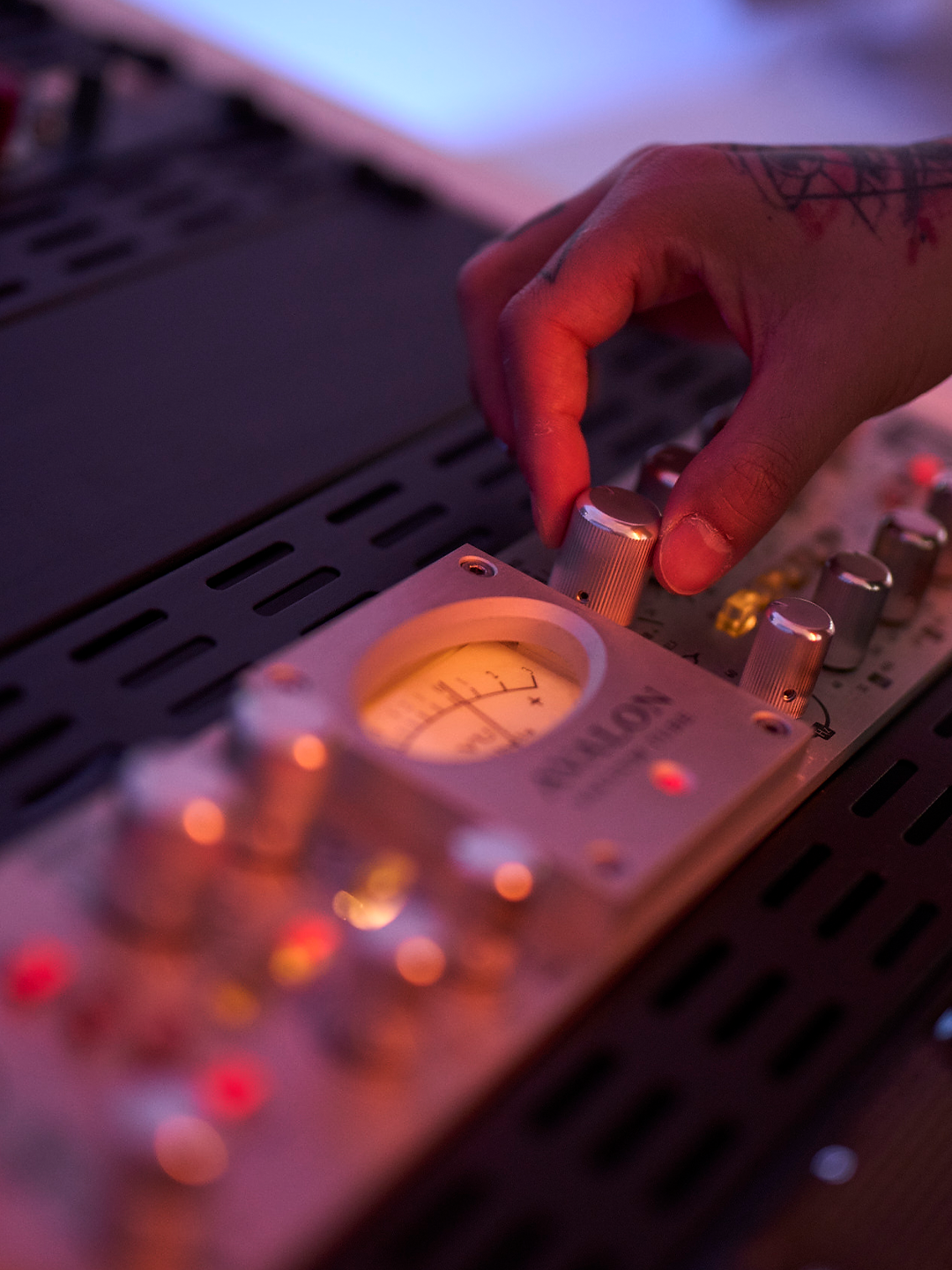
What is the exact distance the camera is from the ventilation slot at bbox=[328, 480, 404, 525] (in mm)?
844

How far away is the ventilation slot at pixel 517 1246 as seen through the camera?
0.49m

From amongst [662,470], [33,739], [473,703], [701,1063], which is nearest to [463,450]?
A: [662,470]

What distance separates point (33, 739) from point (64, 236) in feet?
1.95

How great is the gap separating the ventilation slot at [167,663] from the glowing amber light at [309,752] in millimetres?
165

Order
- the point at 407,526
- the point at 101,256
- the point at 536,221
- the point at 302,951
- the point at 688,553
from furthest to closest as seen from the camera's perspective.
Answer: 1. the point at 101,256
2. the point at 536,221
3. the point at 407,526
4. the point at 688,553
5. the point at 302,951

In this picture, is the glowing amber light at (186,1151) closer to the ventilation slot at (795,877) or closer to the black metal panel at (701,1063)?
the black metal panel at (701,1063)

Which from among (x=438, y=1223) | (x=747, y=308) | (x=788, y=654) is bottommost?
(x=438, y=1223)

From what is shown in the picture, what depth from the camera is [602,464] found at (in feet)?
3.10

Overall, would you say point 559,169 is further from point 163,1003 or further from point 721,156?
point 163,1003

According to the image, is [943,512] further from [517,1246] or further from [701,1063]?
[517,1246]

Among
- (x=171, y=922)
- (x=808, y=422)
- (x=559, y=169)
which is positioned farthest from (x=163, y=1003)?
(x=559, y=169)

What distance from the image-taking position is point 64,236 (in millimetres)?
1082

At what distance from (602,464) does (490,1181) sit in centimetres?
56

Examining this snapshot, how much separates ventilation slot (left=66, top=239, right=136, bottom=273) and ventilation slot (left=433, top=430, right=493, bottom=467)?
0.36 m
